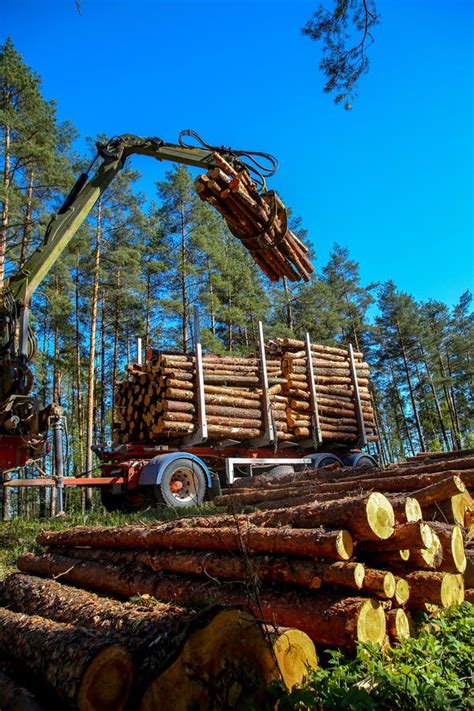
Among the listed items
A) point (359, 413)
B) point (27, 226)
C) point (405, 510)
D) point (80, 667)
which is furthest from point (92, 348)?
point (80, 667)

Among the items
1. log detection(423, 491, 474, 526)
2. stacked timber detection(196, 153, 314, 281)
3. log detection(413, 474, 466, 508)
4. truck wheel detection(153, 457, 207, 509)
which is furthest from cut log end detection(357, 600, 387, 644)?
truck wheel detection(153, 457, 207, 509)

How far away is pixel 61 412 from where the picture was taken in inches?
304

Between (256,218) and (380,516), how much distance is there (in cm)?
507

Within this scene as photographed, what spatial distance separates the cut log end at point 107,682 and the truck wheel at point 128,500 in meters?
6.68

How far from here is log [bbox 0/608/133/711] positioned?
2.34m

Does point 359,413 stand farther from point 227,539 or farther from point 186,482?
point 227,539

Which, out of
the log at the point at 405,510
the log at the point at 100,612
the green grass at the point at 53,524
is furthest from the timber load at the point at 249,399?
the log at the point at 405,510

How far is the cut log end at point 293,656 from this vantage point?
2613 millimetres

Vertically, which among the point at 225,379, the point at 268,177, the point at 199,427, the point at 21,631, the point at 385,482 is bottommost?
the point at 21,631

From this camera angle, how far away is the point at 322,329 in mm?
29922

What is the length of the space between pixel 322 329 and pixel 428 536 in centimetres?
2685

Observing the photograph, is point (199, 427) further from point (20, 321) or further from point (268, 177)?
point (268, 177)

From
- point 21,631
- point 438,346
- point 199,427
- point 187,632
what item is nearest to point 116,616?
point 21,631

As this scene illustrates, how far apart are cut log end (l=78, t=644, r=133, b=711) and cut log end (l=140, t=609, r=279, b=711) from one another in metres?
0.17
